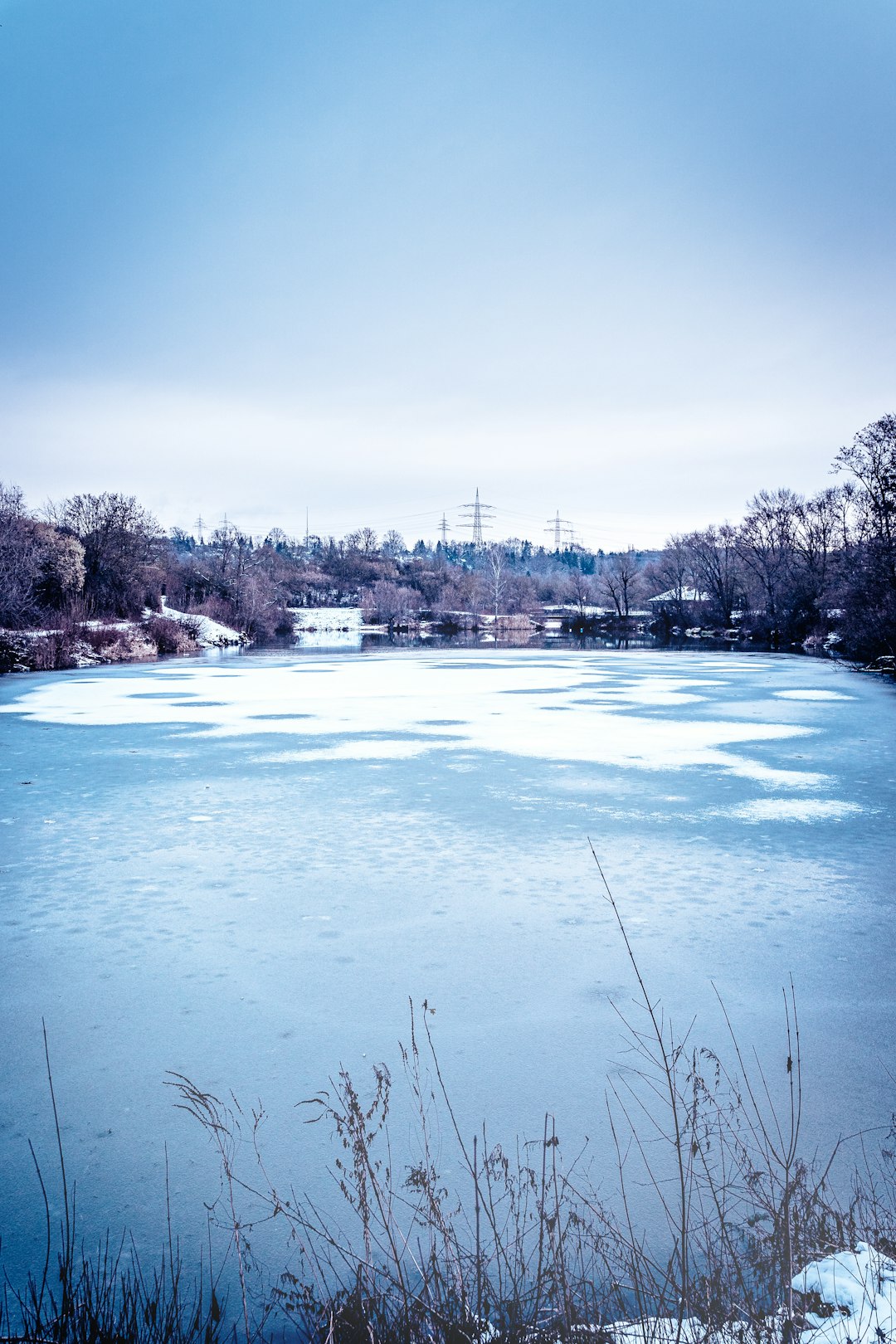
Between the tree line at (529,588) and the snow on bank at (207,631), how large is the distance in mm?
1307

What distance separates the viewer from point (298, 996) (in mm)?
3518

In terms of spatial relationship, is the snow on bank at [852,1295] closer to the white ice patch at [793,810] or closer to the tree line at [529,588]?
the white ice patch at [793,810]

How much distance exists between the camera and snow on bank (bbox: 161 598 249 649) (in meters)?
38.5

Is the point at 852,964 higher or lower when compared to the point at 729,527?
lower

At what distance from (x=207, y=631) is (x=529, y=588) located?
177ft

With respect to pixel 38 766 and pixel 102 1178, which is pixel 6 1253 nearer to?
pixel 102 1178

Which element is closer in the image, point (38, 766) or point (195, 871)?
point (195, 871)

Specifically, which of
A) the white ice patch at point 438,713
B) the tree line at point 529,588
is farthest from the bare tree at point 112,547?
the white ice patch at point 438,713

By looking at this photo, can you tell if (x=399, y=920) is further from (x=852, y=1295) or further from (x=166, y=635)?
(x=166, y=635)

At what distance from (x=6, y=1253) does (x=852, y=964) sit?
10.9 feet

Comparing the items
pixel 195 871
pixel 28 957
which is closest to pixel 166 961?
pixel 28 957

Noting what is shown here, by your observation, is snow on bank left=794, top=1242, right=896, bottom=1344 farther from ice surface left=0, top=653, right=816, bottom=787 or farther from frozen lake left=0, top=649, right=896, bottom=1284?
ice surface left=0, top=653, right=816, bottom=787

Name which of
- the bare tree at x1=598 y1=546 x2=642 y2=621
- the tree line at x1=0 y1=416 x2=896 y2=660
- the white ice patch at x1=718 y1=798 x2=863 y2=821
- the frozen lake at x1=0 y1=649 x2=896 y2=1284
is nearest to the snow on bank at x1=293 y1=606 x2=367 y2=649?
the tree line at x1=0 y1=416 x2=896 y2=660

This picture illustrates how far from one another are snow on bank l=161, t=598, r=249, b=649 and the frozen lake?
96.1ft
